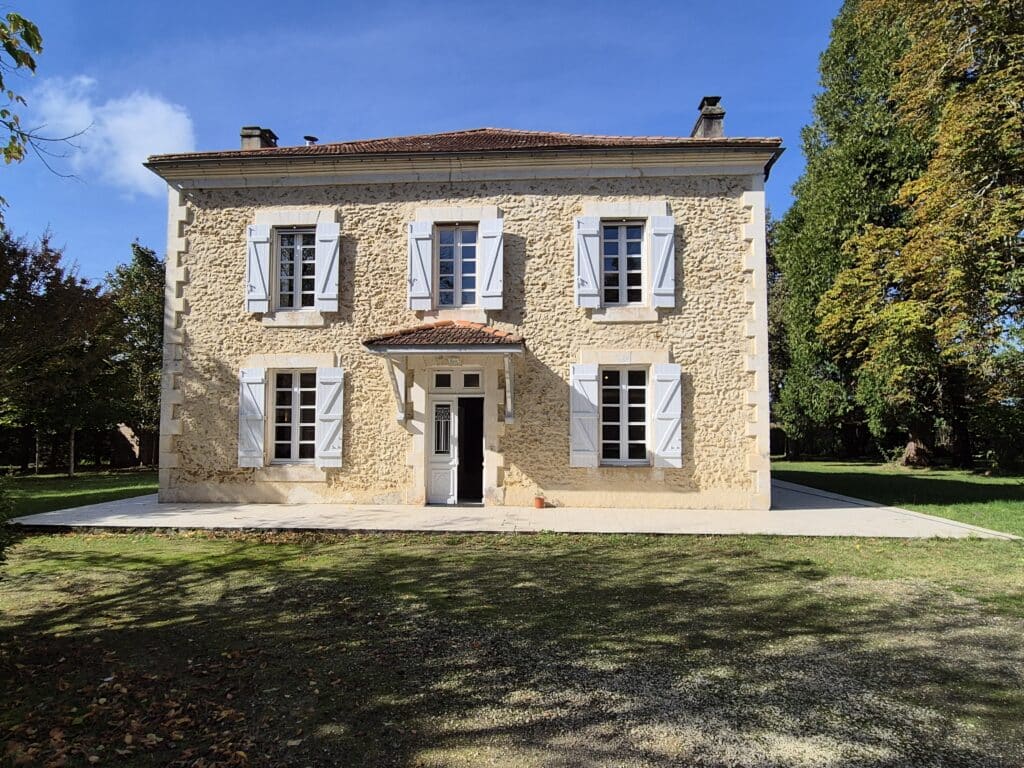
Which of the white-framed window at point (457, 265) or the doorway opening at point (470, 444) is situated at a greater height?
the white-framed window at point (457, 265)

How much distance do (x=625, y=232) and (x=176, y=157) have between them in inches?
312

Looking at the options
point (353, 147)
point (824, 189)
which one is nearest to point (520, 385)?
point (353, 147)

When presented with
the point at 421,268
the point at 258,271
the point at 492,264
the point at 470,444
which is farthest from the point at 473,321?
the point at 258,271

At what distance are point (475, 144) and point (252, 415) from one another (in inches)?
244

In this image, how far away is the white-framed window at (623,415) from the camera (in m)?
9.96

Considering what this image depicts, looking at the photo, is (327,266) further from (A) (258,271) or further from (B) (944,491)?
(B) (944,491)

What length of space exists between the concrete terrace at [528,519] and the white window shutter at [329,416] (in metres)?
0.83

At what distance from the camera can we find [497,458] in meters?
9.93

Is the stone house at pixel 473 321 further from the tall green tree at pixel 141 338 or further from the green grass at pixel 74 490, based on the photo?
the tall green tree at pixel 141 338

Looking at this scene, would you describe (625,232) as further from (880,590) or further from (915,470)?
(915,470)

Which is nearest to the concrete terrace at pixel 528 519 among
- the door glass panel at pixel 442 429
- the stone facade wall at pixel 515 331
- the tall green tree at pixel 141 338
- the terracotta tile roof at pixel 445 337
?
the stone facade wall at pixel 515 331

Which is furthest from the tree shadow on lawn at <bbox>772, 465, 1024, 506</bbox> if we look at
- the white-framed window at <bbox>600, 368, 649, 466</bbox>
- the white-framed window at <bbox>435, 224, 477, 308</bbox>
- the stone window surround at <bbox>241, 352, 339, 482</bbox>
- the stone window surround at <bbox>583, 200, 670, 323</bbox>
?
the stone window surround at <bbox>241, 352, 339, 482</bbox>

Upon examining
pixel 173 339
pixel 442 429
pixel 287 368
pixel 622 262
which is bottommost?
pixel 442 429

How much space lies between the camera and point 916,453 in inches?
802
